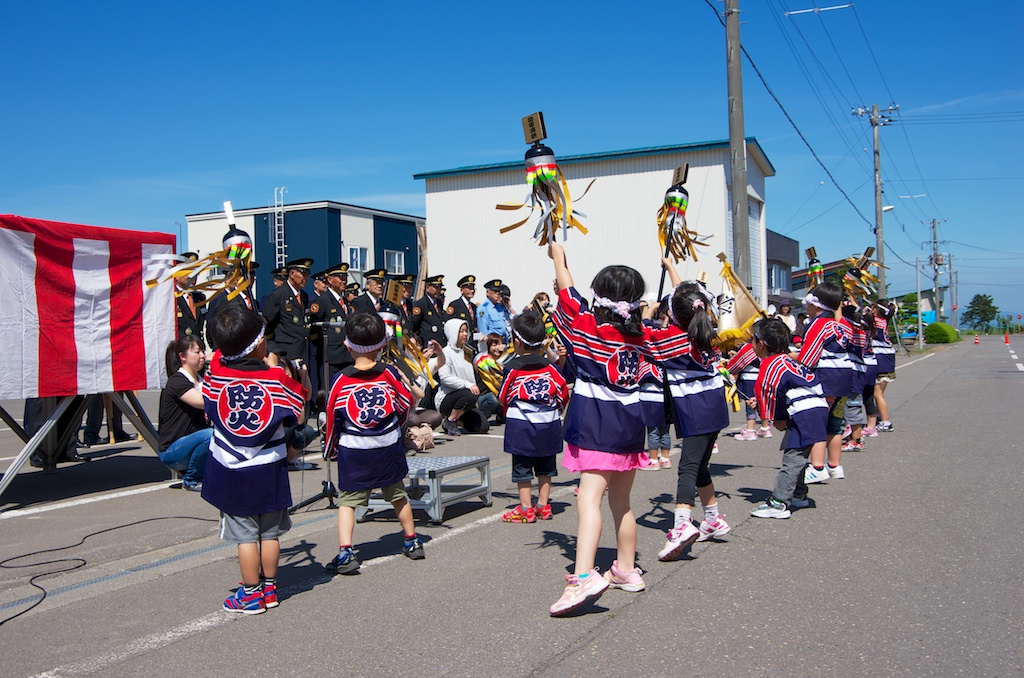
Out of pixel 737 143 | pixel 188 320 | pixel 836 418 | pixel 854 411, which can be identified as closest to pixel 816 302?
pixel 836 418

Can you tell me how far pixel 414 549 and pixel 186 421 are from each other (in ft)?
9.57

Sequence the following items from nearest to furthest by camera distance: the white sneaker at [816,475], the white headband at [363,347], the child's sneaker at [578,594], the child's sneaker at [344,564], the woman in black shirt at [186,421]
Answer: the child's sneaker at [578,594] → the child's sneaker at [344,564] → the white headband at [363,347] → the woman in black shirt at [186,421] → the white sneaker at [816,475]

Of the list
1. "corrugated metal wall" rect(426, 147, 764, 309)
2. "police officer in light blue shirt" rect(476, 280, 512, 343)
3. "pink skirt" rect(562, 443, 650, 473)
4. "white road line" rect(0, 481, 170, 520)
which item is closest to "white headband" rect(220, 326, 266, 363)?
"pink skirt" rect(562, 443, 650, 473)

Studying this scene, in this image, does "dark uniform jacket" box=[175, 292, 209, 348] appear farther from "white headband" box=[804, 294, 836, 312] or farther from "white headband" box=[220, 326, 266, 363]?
"white headband" box=[804, 294, 836, 312]

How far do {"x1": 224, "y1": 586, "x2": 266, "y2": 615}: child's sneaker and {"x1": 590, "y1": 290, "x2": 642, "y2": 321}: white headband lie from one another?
7.91 ft

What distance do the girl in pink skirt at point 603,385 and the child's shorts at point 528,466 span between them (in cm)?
192

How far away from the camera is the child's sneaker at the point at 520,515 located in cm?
658

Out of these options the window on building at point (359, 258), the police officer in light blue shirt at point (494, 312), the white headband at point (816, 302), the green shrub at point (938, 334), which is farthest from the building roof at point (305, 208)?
the green shrub at point (938, 334)

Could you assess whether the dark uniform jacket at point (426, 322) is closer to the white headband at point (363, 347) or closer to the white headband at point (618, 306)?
the white headband at point (363, 347)

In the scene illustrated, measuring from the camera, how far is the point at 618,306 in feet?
15.0

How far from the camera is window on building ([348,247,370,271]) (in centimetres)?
3675

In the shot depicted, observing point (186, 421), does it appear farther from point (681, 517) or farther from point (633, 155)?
point (633, 155)

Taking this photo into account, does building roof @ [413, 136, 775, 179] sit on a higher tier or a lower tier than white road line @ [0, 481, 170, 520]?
higher

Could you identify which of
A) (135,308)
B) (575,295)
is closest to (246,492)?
(575,295)
